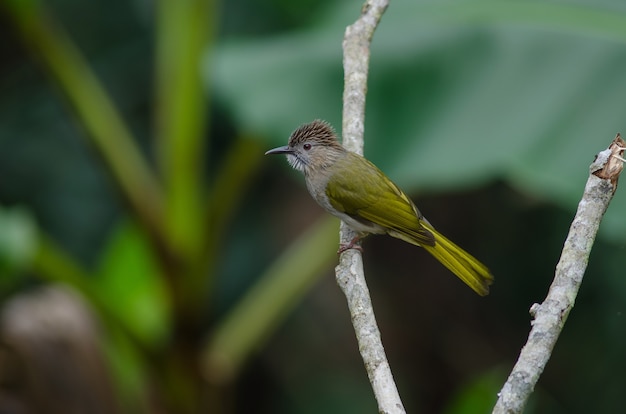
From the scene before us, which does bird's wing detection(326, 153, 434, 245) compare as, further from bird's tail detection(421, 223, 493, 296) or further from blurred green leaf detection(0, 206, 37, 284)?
blurred green leaf detection(0, 206, 37, 284)

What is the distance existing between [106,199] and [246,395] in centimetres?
168

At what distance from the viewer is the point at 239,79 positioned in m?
4.23

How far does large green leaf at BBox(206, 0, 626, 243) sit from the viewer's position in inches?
141

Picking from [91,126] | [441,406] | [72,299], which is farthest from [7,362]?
[441,406]

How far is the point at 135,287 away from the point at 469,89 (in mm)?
2178

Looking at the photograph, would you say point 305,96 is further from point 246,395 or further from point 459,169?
point 246,395

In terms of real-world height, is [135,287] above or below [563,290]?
above

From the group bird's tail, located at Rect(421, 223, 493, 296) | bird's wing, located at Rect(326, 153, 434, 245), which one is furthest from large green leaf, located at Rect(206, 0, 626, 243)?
bird's tail, located at Rect(421, 223, 493, 296)

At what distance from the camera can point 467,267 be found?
9.65ft

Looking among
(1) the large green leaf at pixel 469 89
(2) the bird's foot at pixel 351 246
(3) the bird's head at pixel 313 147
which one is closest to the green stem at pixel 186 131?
(1) the large green leaf at pixel 469 89

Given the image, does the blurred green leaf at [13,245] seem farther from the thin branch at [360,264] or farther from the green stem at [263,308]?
the thin branch at [360,264]

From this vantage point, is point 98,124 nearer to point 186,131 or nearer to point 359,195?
point 186,131

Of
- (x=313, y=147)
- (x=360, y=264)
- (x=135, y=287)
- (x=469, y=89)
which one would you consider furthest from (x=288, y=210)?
(x=360, y=264)

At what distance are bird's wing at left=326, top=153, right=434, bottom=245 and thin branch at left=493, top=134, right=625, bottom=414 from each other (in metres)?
1.04
